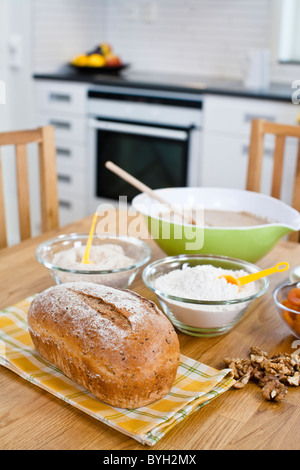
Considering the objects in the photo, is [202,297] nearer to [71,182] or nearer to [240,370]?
[240,370]

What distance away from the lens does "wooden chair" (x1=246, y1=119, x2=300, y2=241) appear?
1721 mm

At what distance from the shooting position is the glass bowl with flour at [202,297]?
0.89 metres

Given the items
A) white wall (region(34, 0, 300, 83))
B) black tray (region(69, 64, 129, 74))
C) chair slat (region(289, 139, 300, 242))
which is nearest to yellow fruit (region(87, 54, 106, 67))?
black tray (region(69, 64, 129, 74))

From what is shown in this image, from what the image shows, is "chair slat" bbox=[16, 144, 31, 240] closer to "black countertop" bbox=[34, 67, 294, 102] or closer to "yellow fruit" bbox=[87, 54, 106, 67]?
"black countertop" bbox=[34, 67, 294, 102]

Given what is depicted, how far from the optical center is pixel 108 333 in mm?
731

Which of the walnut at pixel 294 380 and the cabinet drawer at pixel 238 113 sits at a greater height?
the cabinet drawer at pixel 238 113

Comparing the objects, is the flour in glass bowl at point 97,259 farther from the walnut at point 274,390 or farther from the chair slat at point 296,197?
the chair slat at point 296,197

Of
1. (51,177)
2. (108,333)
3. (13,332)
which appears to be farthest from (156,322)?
(51,177)

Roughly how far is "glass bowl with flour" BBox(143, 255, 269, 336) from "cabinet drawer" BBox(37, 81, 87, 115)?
2430 mm

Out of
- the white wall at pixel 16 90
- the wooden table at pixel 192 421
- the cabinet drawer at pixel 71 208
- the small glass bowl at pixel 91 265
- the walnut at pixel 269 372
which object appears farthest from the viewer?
the cabinet drawer at pixel 71 208

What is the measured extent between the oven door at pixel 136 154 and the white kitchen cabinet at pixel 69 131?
0.25 ft

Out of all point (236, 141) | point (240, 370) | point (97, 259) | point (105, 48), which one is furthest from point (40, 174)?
point (105, 48)

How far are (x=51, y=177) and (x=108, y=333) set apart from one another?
3.53 feet

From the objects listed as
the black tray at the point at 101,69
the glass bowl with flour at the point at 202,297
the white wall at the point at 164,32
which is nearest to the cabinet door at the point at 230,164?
the white wall at the point at 164,32
